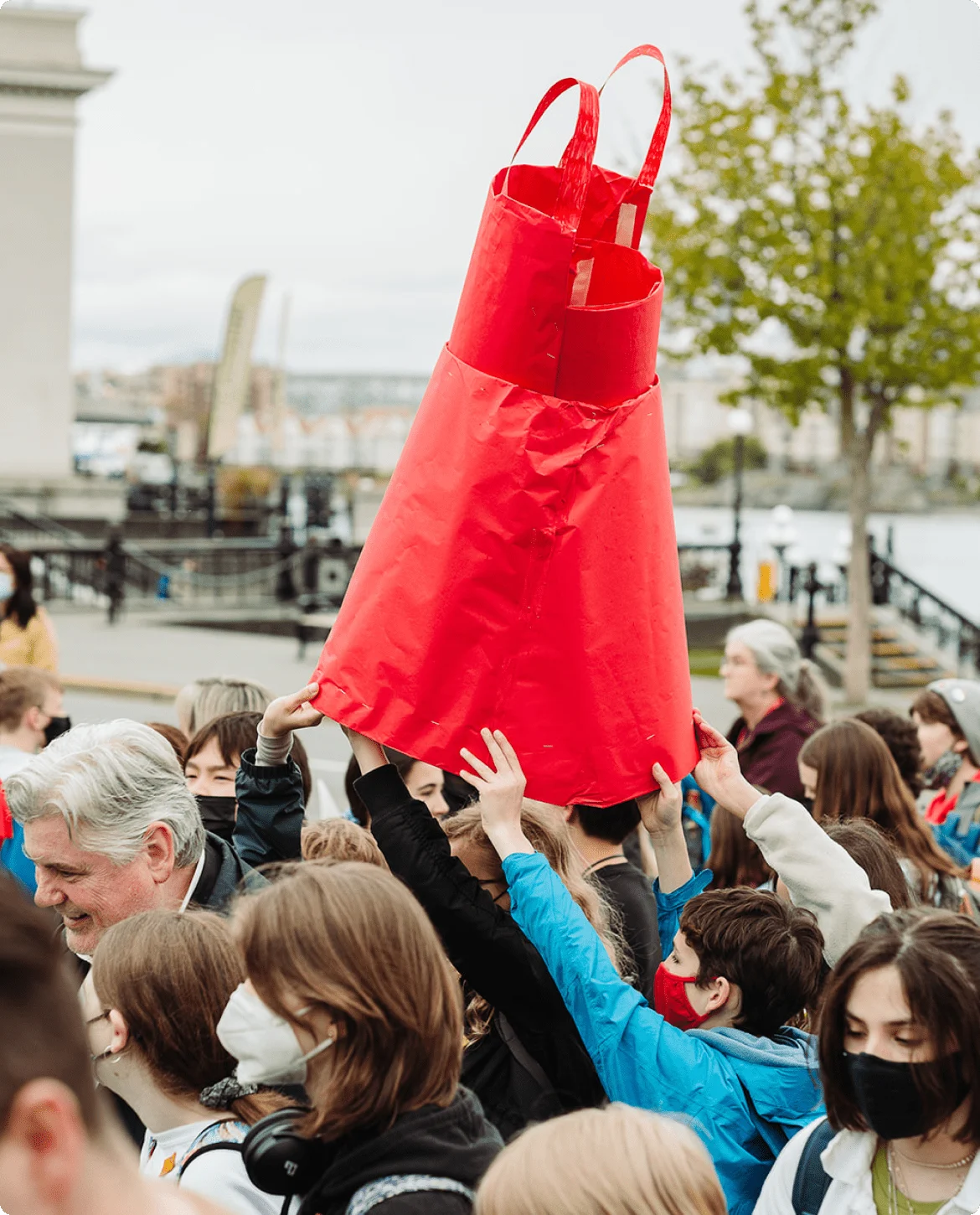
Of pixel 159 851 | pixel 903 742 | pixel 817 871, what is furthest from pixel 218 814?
pixel 903 742

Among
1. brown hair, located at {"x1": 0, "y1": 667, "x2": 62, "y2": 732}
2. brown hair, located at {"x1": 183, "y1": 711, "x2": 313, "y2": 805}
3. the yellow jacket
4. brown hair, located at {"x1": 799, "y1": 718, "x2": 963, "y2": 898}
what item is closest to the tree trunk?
the yellow jacket

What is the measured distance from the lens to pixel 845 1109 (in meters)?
2.20

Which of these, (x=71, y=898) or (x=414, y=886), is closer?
(x=414, y=886)

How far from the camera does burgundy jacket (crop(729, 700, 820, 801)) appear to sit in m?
5.52

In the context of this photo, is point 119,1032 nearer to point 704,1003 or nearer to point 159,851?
point 159,851

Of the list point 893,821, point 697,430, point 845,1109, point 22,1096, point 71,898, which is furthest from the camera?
point 697,430

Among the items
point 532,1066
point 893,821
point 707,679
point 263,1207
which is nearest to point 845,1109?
point 532,1066

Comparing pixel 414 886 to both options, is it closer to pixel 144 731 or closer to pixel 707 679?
A: pixel 144 731

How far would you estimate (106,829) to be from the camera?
3.05 meters

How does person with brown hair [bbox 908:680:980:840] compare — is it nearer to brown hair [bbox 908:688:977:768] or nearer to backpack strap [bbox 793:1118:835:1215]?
brown hair [bbox 908:688:977:768]

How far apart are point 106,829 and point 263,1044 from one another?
43.4 inches

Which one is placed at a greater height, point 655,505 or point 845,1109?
point 655,505

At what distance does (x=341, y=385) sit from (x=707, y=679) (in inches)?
4479

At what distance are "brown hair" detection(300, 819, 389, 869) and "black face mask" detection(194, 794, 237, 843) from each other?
268 millimetres
